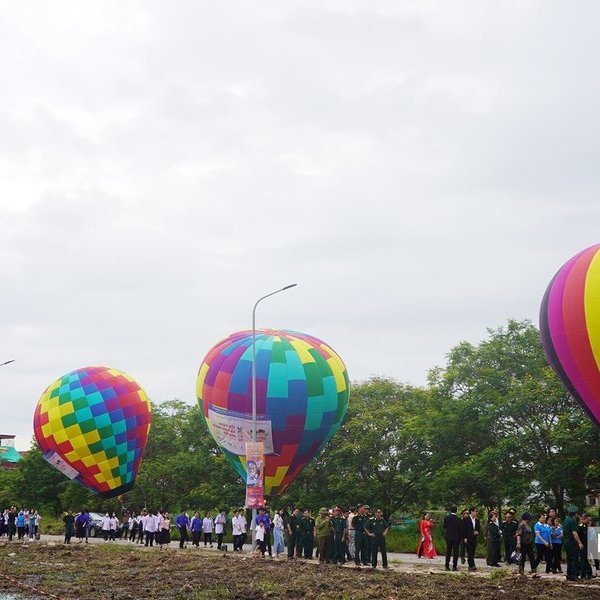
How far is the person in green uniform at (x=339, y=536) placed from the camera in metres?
25.9

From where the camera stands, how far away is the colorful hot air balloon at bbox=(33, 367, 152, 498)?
45.8m

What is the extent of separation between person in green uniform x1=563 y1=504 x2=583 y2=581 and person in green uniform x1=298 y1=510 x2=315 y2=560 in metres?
9.71

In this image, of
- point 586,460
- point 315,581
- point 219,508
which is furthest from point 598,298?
point 219,508

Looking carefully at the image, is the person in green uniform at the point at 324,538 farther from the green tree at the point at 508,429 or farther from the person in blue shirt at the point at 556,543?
the green tree at the point at 508,429

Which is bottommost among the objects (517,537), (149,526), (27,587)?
(27,587)

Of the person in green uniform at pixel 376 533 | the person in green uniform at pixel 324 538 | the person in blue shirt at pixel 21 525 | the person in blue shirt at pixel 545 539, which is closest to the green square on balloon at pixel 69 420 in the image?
the person in blue shirt at pixel 21 525

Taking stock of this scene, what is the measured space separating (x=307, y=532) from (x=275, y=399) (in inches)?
358

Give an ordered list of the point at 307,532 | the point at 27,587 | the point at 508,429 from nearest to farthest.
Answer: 1. the point at 27,587
2. the point at 307,532
3. the point at 508,429

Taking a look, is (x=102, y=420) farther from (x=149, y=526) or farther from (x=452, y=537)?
(x=452, y=537)

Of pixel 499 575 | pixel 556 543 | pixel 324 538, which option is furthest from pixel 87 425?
pixel 499 575

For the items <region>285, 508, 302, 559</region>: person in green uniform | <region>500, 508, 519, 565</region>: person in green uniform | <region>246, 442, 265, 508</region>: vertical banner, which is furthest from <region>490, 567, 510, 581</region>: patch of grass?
<region>246, 442, 265, 508</region>: vertical banner

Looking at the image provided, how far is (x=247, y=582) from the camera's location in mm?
19734

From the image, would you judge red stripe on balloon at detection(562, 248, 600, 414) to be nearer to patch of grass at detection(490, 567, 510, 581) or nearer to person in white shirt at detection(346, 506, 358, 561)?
patch of grass at detection(490, 567, 510, 581)

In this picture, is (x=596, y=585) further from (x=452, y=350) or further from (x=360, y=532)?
→ (x=452, y=350)
